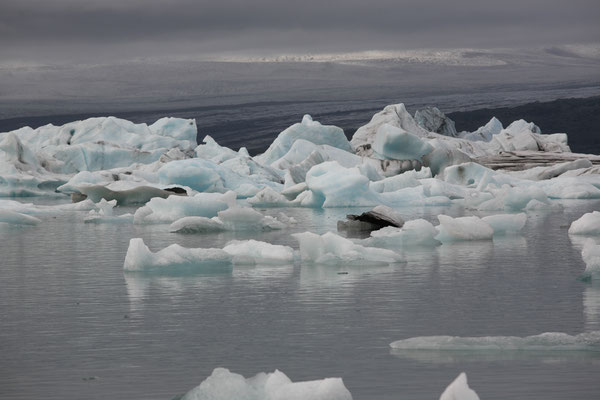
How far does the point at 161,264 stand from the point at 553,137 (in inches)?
1230

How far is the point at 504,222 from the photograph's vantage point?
14.1 meters

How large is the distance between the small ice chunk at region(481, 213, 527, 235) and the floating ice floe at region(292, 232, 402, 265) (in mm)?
4004

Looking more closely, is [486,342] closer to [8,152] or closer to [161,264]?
[161,264]

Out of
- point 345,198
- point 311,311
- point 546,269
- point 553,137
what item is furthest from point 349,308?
point 553,137

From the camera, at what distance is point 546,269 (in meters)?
10.0

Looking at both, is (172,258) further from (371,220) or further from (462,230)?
(371,220)

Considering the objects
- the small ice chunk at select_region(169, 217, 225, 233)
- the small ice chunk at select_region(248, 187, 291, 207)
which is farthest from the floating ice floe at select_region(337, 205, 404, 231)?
the small ice chunk at select_region(248, 187, 291, 207)

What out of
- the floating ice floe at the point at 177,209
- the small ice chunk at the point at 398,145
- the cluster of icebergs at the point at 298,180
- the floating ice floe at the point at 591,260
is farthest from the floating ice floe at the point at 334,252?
the small ice chunk at the point at 398,145

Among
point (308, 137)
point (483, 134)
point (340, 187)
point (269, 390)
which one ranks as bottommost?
point (269, 390)

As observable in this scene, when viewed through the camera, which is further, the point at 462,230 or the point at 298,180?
the point at 298,180

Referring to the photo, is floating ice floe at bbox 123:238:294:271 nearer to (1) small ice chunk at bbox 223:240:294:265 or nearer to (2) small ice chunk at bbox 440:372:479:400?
(1) small ice chunk at bbox 223:240:294:265

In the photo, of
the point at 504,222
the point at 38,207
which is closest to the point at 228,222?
the point at 504,222

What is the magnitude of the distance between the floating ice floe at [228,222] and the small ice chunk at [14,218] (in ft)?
11.3

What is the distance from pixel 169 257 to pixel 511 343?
15.3 feet
